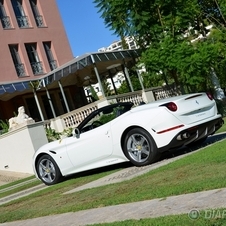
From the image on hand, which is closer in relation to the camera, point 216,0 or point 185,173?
point 185,173

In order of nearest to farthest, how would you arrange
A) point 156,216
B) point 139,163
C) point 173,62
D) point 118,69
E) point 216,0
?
1. point 156,216
2. point 139,163
3. point 173,62
4. point 216,0
5. point 118,69

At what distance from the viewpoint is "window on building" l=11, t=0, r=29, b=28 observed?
32.5m

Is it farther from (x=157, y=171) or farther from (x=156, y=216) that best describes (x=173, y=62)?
(x=156, y=216)

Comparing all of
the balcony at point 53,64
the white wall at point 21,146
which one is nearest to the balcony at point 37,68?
the balcony at point 53,64

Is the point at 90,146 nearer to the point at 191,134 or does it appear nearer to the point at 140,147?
the point at 140,147

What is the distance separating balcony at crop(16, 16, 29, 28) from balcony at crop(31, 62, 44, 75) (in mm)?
2741

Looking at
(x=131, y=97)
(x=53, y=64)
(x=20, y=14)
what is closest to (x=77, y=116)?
(x=131, y=97)

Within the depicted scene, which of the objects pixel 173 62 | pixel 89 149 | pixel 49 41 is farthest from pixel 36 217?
pixel 49 41

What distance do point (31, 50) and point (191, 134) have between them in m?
25.1

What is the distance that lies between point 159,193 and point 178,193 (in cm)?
36

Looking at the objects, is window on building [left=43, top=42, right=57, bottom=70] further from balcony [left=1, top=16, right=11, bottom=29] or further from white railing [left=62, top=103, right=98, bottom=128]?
white railing [left=62, top=103, right=98, bottom=128]

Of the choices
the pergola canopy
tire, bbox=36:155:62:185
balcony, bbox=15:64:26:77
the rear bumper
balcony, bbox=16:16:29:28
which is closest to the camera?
the rear bumper

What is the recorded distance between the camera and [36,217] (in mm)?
6949

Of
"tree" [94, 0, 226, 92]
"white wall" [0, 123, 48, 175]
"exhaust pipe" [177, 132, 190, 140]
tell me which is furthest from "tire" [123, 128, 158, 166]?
"tree" [94, 0, 226, 92]
